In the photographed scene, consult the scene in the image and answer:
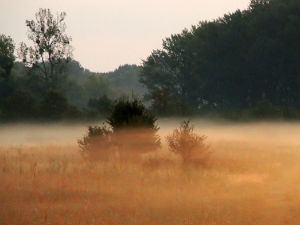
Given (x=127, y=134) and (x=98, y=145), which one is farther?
(x=98, y=145)

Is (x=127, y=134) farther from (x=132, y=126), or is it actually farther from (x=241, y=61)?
(x=241, y=61)

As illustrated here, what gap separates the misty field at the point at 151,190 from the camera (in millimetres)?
16875

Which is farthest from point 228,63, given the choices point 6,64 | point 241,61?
point 6,64

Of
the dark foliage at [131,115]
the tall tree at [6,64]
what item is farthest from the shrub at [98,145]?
the tall tree at [6,64]

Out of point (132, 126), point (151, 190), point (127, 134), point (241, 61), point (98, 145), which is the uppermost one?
point (241, 61)

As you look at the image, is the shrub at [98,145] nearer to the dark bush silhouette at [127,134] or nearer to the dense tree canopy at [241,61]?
the dark bush silhouette at [127,134]

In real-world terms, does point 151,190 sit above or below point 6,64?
below

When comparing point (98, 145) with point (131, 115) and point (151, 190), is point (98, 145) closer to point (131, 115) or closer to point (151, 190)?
point (131, 115)

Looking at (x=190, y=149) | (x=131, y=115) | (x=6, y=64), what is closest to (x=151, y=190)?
(x=190, y=149)

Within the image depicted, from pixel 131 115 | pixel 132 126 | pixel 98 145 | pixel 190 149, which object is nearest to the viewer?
pixel 190 149

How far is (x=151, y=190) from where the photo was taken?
20734 millimetres

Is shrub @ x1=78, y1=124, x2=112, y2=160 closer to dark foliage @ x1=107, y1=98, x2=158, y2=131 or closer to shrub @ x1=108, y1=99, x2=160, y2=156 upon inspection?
shrub @ x1=108, y1=99, x2=160, y2=156

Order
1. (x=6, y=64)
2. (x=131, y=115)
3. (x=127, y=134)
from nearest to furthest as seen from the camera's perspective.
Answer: (x=127, y=134) → (x=131, y=115) → (x=6, y=64)

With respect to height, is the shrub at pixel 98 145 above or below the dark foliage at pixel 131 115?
below
